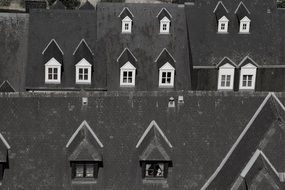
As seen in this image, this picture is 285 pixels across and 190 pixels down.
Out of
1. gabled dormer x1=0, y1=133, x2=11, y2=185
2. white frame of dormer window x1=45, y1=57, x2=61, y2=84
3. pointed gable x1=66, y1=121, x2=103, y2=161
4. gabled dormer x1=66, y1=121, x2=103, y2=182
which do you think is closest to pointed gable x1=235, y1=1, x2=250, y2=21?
white frame of dormer window x1=45, y1=57, x2=61, y2=84

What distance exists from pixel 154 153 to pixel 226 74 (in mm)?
37239

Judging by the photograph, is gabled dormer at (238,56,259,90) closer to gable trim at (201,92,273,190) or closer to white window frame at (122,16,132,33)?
white window frame at (122,16,132,33)

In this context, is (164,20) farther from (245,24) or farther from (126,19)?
(245,24)

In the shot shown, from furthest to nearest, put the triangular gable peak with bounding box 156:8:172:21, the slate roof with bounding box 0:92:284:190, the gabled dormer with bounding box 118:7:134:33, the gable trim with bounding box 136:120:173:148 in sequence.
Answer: the triangular gable peak with bounding box 156:8:172:21, the gabled dormer with bounding box 118:7:134:33, the gable trim with bounding box 136:120:173:148, the slate roof with bounding box 0:92:284:190

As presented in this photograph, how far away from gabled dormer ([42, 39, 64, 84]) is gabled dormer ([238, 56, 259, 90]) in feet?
70.9

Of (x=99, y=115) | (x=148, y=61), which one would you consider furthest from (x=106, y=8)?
(x=99, y=115)

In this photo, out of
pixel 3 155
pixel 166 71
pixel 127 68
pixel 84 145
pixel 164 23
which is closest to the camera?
pixel 3 155

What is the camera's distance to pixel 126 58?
83812 millimetres

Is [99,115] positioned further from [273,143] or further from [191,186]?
[273,143]

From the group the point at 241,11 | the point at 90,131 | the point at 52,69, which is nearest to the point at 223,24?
the point at 241,11

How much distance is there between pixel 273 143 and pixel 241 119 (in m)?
3.41

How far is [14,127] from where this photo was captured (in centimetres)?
4884

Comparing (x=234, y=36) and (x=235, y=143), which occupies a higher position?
(x=234, y=36)

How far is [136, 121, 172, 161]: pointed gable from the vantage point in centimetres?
4816
